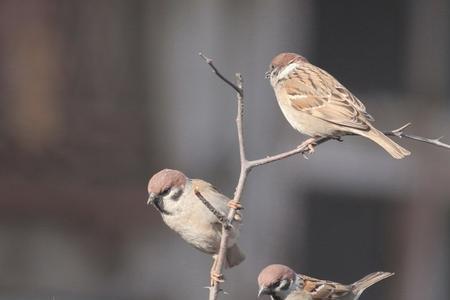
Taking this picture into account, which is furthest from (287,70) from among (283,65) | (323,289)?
(323,289)

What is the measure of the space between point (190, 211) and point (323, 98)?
1115 millimetres

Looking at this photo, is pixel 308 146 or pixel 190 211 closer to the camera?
pixel 190 211

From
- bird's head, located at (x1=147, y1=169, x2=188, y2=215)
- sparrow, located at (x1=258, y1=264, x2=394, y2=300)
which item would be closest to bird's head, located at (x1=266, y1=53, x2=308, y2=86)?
sparrow, located at (x1=258, y1=264, x2=394, y2=300)

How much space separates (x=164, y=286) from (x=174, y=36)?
1612 millimetres

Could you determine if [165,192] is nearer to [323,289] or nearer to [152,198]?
[152,198]

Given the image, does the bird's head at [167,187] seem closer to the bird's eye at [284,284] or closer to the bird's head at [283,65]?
the bird's eye at [284,284]

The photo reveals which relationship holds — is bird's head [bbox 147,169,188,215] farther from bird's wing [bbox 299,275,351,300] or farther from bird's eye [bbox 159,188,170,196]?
bird's wing [bbox 299,275,351,300]

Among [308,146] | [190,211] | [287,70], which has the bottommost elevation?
[190,211]

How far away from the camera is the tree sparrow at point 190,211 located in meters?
4.78

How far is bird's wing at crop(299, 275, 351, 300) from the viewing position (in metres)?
5.07

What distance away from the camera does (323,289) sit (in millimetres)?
5188

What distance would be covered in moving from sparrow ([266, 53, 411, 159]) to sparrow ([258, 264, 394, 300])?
0.49 metres

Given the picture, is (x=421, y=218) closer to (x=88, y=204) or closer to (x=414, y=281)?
(x=414, y=281)

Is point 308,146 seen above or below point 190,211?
above
